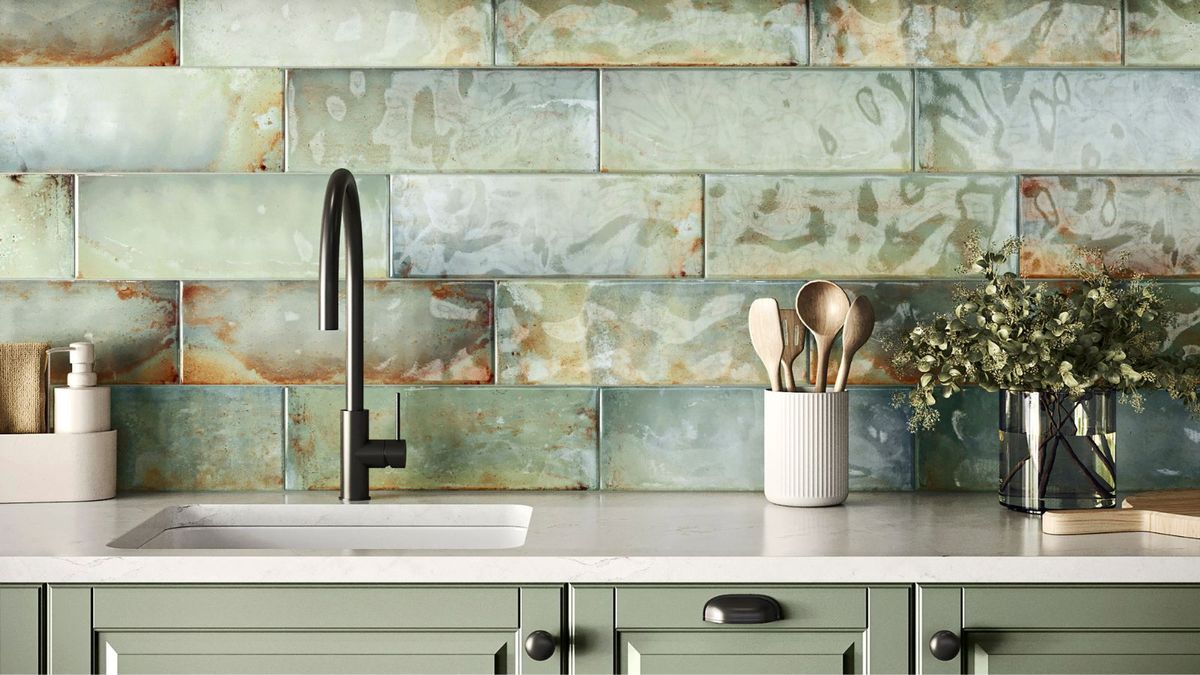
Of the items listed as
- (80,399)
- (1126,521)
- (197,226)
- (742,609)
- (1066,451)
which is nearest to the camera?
(742,609)

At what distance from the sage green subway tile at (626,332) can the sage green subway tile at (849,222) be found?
73 mm

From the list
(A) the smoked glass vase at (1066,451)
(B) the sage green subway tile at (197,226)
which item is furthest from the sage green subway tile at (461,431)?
(A) the smoked glass vase at (1066,451)

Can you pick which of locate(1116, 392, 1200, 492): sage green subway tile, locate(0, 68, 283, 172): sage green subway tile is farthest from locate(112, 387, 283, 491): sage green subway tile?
locate(1116, 392, 1200, 492): sage green subway tile

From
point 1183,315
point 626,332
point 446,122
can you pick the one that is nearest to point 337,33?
point 446,122

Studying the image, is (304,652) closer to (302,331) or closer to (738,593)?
(738,593)

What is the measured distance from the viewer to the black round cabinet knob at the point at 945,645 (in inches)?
52.8

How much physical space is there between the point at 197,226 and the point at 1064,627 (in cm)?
151

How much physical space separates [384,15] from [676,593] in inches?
45.1

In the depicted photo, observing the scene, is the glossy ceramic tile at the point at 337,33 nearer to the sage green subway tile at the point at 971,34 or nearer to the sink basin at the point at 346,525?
the sage green subway tile at the point at 971,34

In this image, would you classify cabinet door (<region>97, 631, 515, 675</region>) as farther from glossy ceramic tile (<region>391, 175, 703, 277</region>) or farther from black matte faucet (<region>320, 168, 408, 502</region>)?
glossy ceramic tile (<region>391, 175, 703, 277</region>)

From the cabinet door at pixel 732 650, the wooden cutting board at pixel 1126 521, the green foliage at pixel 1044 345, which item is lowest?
the cabinet door at pixel 732 650

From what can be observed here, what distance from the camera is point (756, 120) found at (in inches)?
73.8

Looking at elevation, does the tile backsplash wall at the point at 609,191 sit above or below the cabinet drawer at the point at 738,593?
above

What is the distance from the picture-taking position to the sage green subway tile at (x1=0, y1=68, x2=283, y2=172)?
1.86 meters
